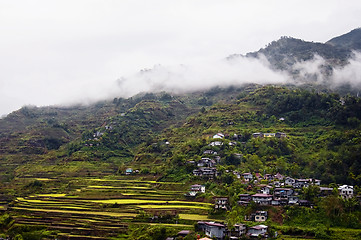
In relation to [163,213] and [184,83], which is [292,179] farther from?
[184,83]

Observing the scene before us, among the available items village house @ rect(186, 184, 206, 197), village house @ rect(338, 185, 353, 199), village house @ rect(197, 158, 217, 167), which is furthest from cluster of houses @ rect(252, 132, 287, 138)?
village house @ rect(338, 185, 353, 199)

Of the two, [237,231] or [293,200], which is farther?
[293,200]

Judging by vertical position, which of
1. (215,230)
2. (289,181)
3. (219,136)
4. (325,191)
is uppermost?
(219,136)

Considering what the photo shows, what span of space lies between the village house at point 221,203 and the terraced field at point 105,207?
2.99 feet

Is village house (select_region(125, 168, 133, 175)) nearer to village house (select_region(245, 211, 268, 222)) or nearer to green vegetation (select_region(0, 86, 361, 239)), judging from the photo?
green vegetation (select_region(0, 86, 361, 239))

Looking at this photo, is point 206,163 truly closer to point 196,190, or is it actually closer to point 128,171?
point 196,190

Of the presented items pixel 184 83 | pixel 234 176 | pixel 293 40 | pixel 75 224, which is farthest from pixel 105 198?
pixel 293 40

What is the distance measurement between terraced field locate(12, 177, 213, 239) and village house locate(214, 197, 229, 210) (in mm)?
910

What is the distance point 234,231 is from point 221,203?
212 inches

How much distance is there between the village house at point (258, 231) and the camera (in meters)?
29.6

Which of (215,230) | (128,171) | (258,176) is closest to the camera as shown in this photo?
(215,230)

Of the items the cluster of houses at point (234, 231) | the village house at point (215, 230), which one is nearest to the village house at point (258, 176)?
the cluster of houses at point (234, 231)

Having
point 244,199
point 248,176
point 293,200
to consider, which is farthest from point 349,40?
point 244,199

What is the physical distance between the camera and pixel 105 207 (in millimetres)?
38656
